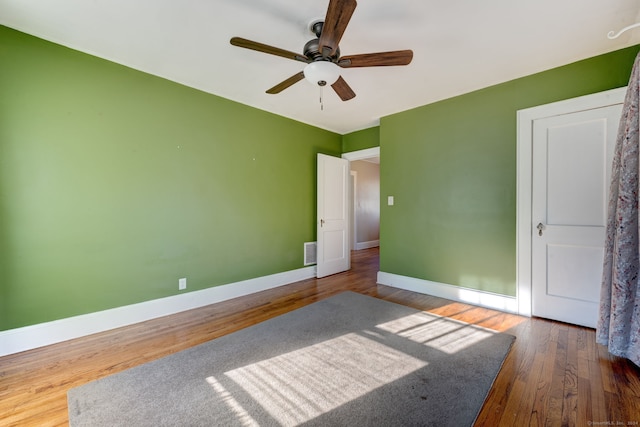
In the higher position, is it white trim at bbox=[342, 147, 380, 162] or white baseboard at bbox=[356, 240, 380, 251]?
white trim at bbox=[342, 147, 380, 162]

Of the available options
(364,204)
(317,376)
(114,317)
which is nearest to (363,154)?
(364,204)

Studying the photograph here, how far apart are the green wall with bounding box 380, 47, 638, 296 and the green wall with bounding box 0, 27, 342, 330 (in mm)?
1959

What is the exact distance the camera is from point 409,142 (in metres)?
3.69

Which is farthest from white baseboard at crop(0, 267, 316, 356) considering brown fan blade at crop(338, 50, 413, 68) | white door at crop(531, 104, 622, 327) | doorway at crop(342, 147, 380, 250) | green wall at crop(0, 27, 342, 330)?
doorway at crop(342, 147, 380, 250)

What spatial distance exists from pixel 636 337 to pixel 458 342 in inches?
43.1

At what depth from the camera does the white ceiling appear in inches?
72.5

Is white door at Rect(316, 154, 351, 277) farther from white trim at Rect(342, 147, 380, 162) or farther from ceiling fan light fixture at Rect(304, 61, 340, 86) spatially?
ceiling fan light fixture at Rect(304, 61, 340, 86)

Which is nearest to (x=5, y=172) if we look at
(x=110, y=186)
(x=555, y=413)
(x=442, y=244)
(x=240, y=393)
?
(x=110, y=186)

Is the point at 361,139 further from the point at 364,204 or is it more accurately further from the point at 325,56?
the point at 364,204

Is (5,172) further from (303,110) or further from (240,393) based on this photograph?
(303,110)

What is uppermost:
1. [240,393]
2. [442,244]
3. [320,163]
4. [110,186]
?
[320,163]

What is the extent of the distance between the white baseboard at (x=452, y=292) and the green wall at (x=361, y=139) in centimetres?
220

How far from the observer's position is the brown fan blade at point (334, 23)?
1.40 meters

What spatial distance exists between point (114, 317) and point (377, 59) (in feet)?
10.9
